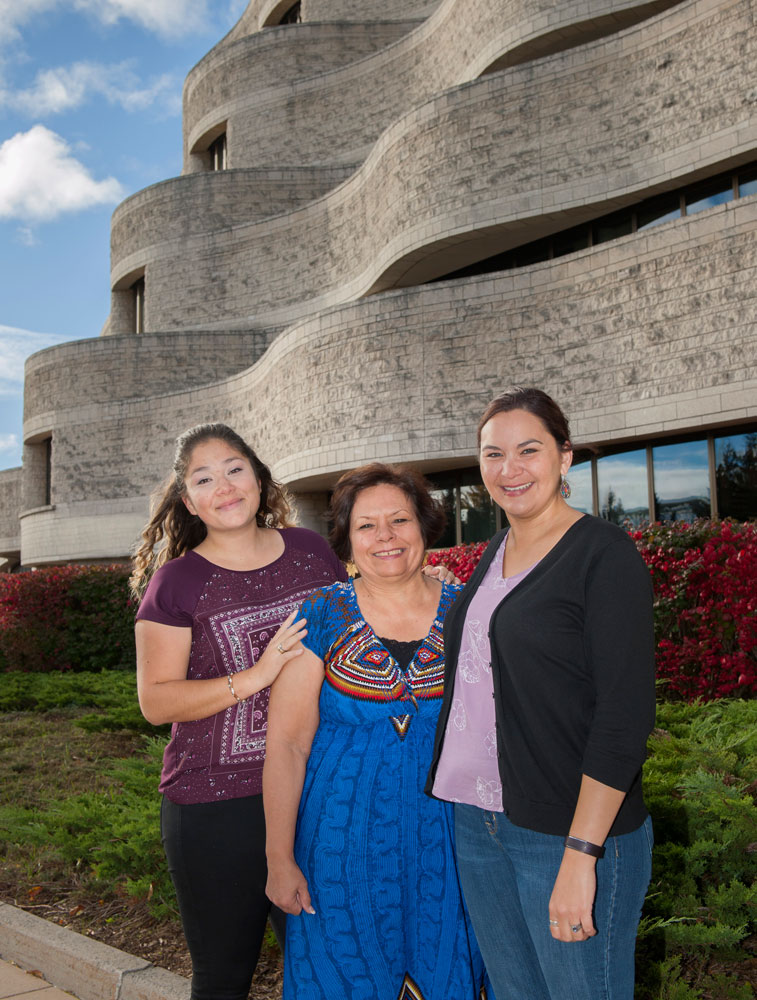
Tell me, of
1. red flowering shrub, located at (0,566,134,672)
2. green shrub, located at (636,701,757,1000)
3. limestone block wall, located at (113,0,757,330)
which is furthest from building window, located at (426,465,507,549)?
green shrub, located at (636,701,757,1000)

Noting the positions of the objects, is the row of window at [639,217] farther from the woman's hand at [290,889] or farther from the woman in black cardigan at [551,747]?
the woman's hand at [290,889]

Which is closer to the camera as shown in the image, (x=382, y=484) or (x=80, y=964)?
(x=382, y=484)

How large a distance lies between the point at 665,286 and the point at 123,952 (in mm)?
12198

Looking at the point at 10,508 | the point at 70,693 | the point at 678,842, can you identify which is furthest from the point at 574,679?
the point at 10,508

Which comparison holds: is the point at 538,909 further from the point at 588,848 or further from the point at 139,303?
the point at 139,303

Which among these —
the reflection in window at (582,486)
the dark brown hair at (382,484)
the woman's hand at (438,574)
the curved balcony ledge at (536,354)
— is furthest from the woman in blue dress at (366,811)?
the reflection in window at (582,486)

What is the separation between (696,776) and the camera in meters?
4.26

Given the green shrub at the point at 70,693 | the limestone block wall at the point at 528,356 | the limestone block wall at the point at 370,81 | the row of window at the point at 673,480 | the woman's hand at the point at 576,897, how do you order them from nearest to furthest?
the woman's hand at the point at 576,897
the green shrub at the point at 70,693
the limestone block wall at the point at 528,356
the row of window at the point at 673,480
the limestone block wall at the point at 370,81

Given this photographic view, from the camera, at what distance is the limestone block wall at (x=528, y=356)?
41.8ft

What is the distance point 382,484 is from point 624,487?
1331 cm

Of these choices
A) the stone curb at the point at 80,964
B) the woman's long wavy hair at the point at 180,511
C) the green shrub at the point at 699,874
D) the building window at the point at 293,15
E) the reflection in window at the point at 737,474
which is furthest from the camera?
the building window at the point at 293,15

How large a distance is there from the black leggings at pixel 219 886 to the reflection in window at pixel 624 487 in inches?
517

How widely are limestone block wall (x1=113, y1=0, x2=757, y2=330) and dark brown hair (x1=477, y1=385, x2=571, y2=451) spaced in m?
13.0

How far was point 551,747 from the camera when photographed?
6.46 feet
